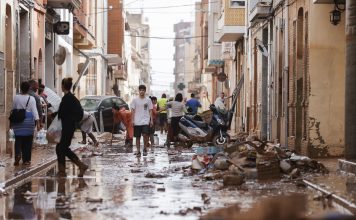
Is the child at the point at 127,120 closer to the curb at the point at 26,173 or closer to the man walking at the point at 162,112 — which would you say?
the man walking at the point at 162,112

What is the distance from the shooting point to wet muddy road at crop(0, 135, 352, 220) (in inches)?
392

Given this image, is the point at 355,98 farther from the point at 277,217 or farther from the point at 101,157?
the point at 277,217

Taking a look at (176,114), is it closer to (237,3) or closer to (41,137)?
(41,137)

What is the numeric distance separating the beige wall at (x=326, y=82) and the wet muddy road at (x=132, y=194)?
15.7 ft

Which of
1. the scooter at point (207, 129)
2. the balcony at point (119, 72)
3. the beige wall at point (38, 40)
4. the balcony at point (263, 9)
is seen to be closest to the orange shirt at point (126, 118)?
the scooter at point (207, 129)

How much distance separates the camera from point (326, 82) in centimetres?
2067

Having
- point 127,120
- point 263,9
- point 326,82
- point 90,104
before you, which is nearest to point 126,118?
point 127,120

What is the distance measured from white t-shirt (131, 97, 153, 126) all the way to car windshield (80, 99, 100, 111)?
46.0 ft

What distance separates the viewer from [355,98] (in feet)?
51.0

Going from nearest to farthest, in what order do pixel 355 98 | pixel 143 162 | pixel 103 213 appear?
1. pixel 103 213
2. pixel 355 98
3. pixel 143 162

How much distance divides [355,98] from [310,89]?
5164 mm

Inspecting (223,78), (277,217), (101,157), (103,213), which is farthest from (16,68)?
(223,78)

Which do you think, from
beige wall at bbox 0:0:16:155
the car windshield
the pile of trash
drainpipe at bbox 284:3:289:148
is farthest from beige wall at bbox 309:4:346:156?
the car windshield

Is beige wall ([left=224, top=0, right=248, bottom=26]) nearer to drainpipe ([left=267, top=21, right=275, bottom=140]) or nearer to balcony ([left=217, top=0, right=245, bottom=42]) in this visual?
balcony ([left=217, top=0, right=245, bottom=42])
